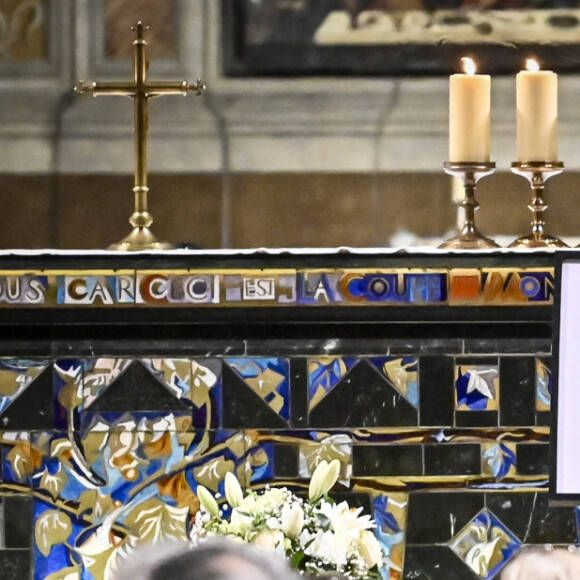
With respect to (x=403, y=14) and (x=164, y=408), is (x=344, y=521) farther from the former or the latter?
(x=403, y=14)

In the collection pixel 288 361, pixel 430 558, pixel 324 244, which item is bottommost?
pixel 430 558

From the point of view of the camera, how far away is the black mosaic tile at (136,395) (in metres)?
2.26

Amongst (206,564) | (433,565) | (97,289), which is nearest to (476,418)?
(433,565)

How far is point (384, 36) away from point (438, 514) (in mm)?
1820

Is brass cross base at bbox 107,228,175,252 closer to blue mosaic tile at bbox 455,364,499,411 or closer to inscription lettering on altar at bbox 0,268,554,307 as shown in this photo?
inscription lettering on altar at bbox 0,268,554,307

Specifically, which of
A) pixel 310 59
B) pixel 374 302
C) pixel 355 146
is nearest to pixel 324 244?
pixel 355 146

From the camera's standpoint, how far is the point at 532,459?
7.45 feet

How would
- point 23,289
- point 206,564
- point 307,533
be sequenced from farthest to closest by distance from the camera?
1. point 23,289
2. point 307,533
3. point 206,564

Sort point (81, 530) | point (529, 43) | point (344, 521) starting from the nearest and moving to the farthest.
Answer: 1. point (344, 521)
2. point (81, 530)
3. point (529, 43)

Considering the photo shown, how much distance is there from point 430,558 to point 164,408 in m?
0.55

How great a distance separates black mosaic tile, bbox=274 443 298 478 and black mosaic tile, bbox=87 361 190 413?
0.60 ft

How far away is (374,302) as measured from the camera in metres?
2.25

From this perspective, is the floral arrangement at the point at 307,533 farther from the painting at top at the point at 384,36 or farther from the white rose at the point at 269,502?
the painting at top at the point at 384,36

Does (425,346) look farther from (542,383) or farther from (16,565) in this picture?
(16,565)
